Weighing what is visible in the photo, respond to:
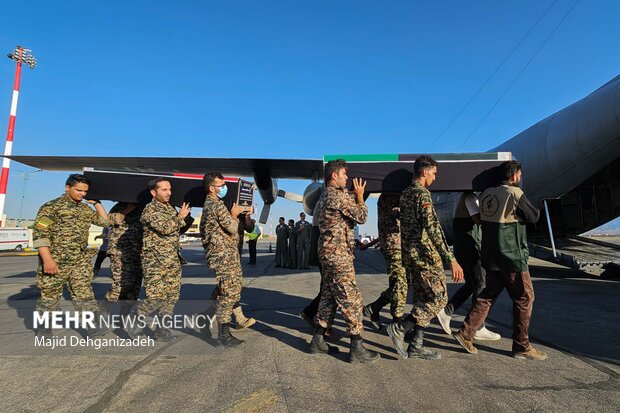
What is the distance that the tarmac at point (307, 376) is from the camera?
2.31 meters

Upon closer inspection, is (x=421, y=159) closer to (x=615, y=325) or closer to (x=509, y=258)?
(x=509, y=258)

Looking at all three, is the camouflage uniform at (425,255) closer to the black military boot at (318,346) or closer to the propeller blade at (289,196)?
the black military boot at (318,346)

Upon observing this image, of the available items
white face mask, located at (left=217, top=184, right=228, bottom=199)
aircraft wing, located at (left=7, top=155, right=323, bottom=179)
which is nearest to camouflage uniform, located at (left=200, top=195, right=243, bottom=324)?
white face mask, located at (left=217, top=184, right=228, bottom=199)

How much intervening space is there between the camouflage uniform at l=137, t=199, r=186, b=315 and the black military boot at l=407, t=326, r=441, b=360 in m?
2.67

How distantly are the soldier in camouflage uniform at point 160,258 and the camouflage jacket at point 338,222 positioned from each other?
1.78 meters

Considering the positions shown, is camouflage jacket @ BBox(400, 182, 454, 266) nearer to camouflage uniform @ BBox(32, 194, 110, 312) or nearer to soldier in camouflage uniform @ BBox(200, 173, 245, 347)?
soldier in camouflage uniform @ BBox(200, 173, 245, 347)

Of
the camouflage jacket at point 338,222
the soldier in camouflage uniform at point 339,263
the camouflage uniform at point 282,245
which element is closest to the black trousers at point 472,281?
the soldier in camouflage uniform at point 339,263

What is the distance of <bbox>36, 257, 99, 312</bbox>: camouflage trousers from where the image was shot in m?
3.59

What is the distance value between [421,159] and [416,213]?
23.6 inches

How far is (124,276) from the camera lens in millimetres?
4340

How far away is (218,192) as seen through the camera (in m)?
3.97

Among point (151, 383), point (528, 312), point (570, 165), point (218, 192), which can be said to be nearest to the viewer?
point (151, 383)

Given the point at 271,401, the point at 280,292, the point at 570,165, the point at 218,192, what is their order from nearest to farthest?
the point at 271,401 < the point at 218,192 < the point at 280,292 < the point at 570,165

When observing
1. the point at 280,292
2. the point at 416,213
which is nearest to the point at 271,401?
the point at 416,213
